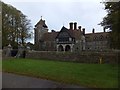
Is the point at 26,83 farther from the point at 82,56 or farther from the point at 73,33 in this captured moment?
the point at 73,33

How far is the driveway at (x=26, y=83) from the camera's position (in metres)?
16.2

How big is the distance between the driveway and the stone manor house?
63.7m

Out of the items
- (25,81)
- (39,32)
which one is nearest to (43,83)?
(25,81)

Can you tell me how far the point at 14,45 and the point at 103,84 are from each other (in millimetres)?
48451

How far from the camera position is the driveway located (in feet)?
53.2

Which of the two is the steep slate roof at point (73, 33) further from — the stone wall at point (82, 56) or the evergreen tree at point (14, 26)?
the stone wall at point (82, 56)

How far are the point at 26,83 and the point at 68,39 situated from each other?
68.3 metres

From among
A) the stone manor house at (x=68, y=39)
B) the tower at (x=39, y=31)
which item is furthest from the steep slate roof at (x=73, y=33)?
the tower at (x=39, y=31)

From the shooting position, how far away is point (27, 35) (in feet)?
214

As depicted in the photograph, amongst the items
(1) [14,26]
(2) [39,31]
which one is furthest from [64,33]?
(1) [14,26]

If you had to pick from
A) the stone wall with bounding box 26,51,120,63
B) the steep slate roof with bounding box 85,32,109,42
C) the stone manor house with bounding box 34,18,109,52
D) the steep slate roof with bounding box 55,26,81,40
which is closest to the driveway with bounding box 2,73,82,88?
the stone wall with bounding box 26,51,120,63

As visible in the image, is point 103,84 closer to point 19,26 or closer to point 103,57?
point 103,57

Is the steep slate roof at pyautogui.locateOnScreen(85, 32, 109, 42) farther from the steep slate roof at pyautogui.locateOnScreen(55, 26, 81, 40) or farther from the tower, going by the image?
the tower

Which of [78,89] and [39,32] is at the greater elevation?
[39,32]
